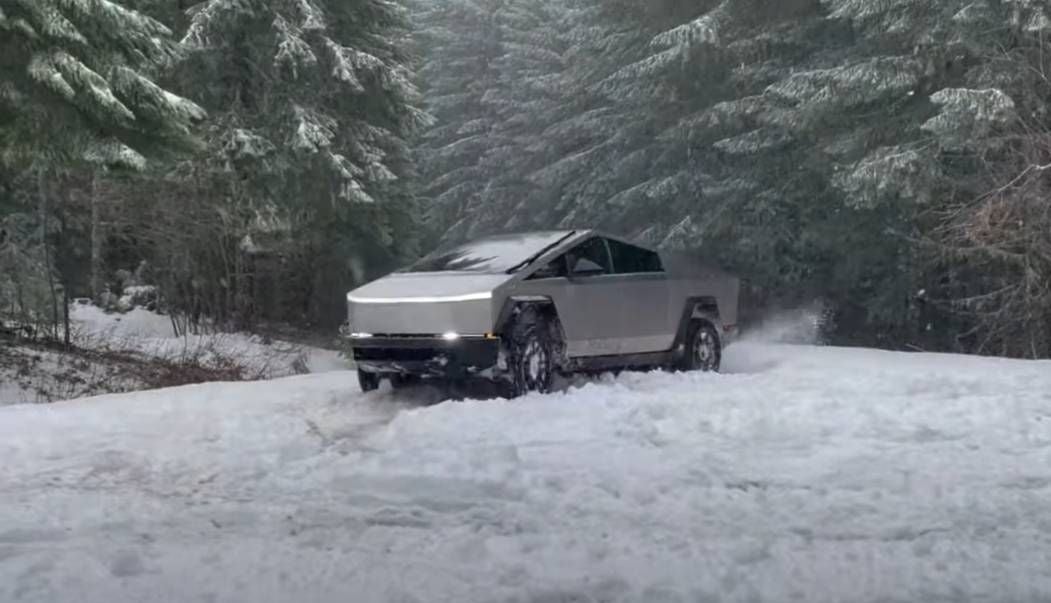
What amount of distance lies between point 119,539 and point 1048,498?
4785 mm

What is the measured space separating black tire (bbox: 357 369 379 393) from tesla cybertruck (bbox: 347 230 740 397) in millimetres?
13

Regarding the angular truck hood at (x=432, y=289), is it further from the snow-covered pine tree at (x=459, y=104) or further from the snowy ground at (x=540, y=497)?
the snow-covered pine tree at (x=459, y=104)

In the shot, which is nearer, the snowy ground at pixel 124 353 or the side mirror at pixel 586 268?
the side mirror at pixel 586 268

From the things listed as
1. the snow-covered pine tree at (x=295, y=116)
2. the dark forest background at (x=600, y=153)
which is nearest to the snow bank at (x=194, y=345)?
the dark forest background at (x=600, y=153)

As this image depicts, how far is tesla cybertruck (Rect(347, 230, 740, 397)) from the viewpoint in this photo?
8727mm

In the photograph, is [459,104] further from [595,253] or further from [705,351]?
[595,253]

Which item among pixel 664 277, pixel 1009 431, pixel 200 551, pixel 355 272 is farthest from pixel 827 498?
pixel 355 272

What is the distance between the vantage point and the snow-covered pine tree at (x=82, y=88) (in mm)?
9219

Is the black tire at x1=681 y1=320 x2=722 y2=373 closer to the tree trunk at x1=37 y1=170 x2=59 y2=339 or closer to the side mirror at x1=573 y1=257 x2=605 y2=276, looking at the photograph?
the side mirror at x1=573 y1=257 x2=605 y2=276

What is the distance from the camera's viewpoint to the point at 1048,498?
18.2 feet

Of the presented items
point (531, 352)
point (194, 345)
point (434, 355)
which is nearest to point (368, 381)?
point (434, 355)

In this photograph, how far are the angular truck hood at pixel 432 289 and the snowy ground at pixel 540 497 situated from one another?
3.06ft

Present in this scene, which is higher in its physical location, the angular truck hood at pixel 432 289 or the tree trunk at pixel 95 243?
the tree trunk at pixel 95 243

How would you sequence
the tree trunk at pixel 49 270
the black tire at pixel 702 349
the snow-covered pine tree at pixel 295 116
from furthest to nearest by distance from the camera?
the snow-covered pine tree at pixel 295 116 → the tree trunk at pixel 49 270 → the black tire at pixel 702 349
